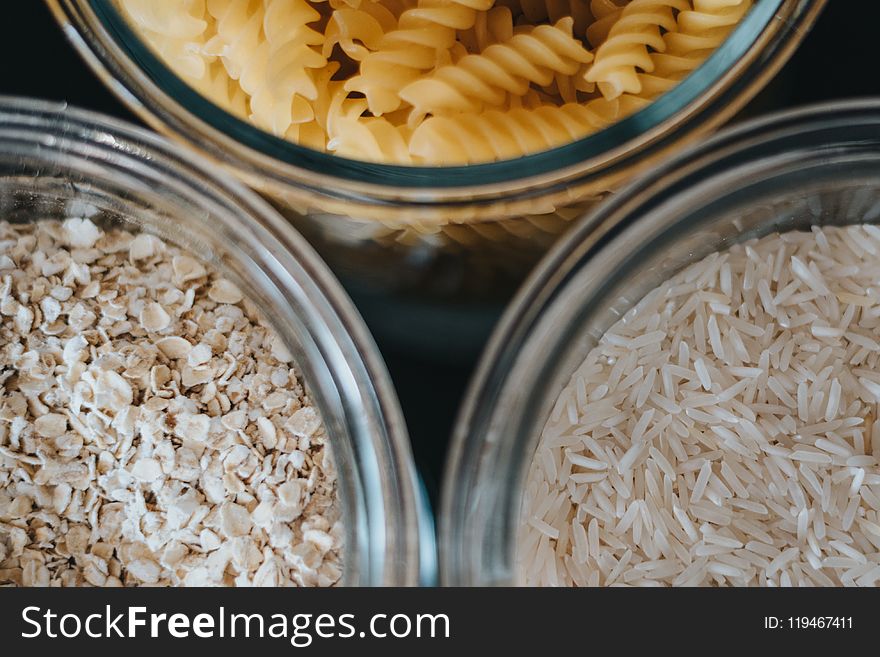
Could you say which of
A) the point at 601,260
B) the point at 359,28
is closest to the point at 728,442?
the point at 601,260

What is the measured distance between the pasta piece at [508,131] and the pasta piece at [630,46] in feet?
0.05

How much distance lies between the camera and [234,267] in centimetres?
69

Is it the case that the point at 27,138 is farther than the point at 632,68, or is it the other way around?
the point at 27,138

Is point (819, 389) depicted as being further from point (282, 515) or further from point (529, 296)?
point (282, 515)

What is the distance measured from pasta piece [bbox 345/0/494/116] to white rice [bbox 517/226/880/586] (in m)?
0.24

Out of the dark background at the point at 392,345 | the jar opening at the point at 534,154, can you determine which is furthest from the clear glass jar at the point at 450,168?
the dark background at the point at 392,345

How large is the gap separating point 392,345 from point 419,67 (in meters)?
0.24

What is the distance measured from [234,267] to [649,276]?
0.33 meters

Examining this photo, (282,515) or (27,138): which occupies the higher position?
(27,138)

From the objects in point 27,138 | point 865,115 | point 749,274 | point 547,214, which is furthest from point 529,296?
point 27,138

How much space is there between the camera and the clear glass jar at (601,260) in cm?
64

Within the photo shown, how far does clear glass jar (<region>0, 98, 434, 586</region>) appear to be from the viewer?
654 mm

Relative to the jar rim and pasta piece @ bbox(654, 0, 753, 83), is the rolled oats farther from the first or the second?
pasta piece @ bbox(654, 0, 753, 83)
